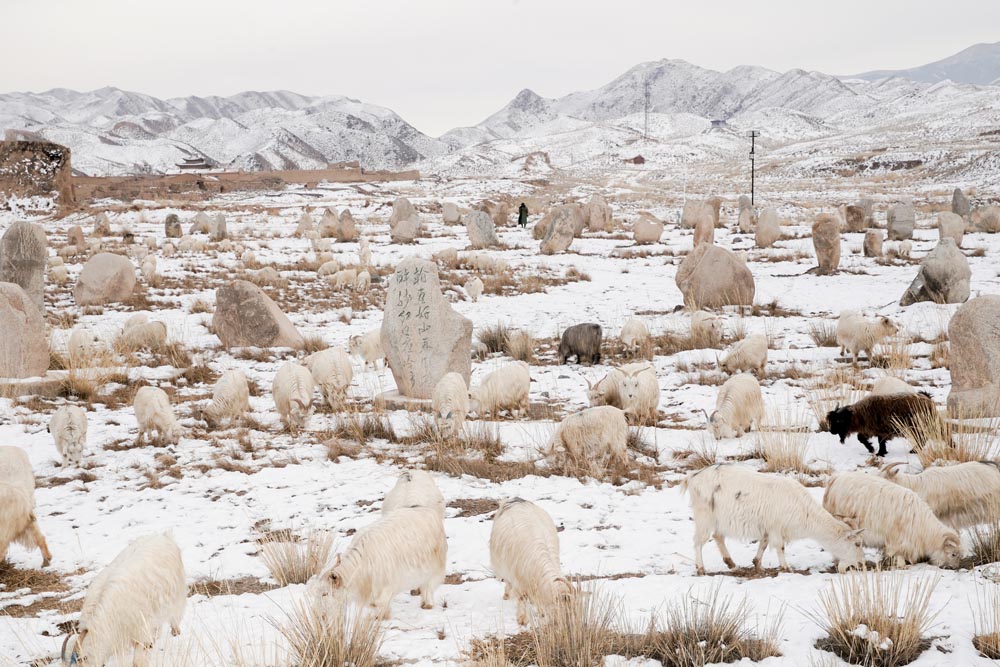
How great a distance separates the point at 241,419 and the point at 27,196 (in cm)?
3293

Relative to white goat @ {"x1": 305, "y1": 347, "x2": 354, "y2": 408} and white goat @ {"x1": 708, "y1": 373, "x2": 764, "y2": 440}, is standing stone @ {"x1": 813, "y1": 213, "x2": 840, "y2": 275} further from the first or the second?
white goat @ {"x1": 305, "y1": 347, "x2": 354, "y2": 408}

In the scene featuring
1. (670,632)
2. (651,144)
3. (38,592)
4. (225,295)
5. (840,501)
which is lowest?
(38,592)

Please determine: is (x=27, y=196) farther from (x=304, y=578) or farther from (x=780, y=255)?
(x=304, y=578)

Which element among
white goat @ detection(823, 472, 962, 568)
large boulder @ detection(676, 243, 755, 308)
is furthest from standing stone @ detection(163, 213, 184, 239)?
white goat @ detection(823, 472, 962, 568)

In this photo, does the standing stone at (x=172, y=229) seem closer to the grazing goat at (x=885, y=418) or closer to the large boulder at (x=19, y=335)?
the large boulder at (x=19, y=335)

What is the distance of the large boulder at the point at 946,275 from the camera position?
49.6 ft

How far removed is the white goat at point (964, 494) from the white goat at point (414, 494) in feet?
10.9

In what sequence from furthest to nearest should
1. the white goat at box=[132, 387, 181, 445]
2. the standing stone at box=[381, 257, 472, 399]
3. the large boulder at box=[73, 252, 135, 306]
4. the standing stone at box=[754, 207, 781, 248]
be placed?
the standing stone at box=[754, 207, 781, 248] → the large boulder at box=[73, 252, 135, 306] → the standing stone at box=[381, 257, 472, 399] → the white goat at box=[132, 387, 181, 445]

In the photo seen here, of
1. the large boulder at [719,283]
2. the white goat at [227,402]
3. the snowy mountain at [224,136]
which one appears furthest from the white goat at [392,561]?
the snowy mountain at [224,136]

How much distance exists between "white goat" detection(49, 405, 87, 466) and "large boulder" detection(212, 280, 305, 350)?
5.74 m

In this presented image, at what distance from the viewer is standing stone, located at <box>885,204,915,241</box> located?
26375mm

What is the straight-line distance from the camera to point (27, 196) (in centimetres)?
3603

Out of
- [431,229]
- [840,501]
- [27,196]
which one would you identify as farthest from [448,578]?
[27,196]

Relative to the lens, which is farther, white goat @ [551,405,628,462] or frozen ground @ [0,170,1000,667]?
white goat @ [551,405,628,462]
